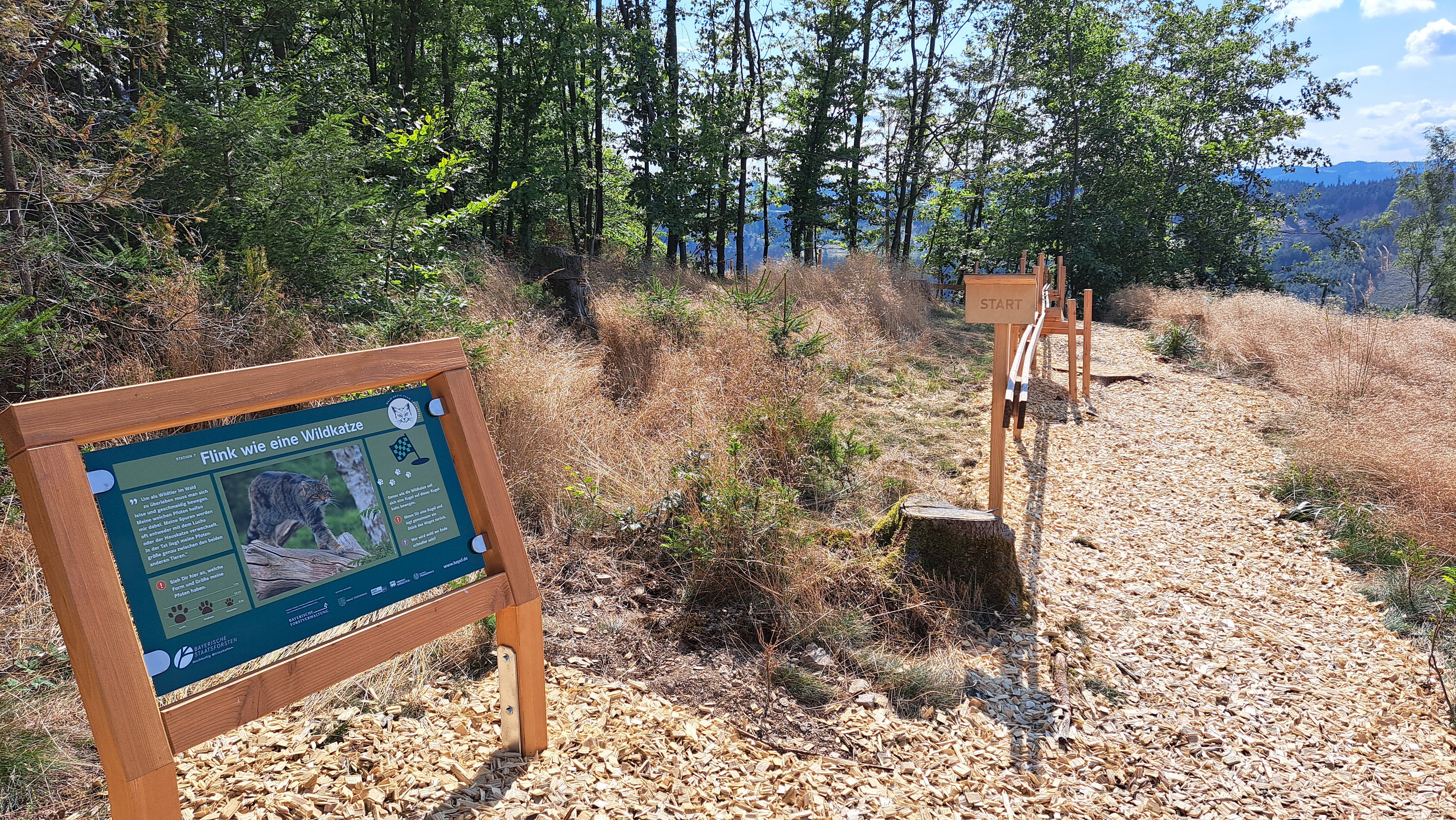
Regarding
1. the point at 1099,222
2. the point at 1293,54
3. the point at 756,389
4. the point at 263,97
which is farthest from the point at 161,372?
the point at 1293,54

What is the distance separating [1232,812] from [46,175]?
644 cm

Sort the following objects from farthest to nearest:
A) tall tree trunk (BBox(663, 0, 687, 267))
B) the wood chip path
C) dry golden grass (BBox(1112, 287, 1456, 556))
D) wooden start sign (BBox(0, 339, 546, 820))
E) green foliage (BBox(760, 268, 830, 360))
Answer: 1. tall tree trunk (BBox(663, 0, 687, 267))
2. green foliage (BBox(760, 268, 830, 360))
3. dry golden grass (BBox(1112, 287, 1456, 556))
4. the wood chip path
5. wooden start sign (BBox(0, 339, 546, 820))

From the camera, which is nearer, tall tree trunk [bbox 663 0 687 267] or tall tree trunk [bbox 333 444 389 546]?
tall tree trunk [bbox 333 444 389 546]

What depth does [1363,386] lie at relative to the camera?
7.83 metres

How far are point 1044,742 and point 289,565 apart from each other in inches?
115

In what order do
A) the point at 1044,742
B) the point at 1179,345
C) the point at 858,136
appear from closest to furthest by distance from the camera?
the point at 1044,742, the point at 1179,345, the point at 858,136

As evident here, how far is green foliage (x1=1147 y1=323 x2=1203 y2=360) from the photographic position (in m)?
11.5

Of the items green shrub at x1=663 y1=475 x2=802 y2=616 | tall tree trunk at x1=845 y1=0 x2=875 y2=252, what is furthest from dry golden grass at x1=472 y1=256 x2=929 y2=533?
tall tree trunk at x1=845 y1=0 x2=875 y2=252

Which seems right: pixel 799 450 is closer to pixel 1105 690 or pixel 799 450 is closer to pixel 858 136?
pixel 1105 690

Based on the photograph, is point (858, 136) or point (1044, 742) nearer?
point (1044, 742)

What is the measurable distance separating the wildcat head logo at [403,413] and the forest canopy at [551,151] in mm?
2090

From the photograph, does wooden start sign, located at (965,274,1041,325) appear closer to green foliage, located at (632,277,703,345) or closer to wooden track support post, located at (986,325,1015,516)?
wooden track support post, located at (986,325,1015,516)

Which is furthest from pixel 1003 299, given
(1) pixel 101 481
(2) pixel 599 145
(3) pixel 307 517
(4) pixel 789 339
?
(2) pixel 599 145

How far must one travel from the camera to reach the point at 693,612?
12.1 feet
